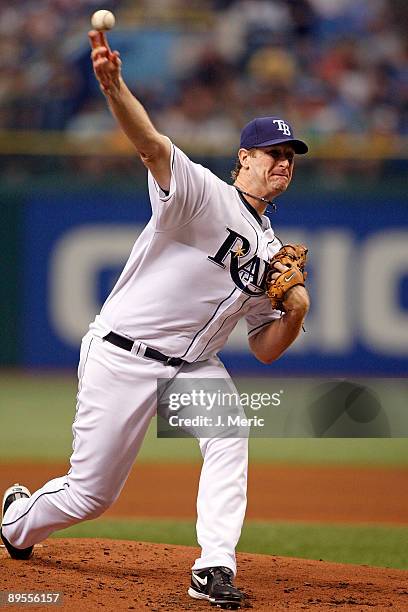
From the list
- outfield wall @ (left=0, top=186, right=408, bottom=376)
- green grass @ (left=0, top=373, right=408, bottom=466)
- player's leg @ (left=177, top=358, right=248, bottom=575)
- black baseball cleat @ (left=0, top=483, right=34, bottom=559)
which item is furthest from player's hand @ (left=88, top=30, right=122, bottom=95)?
outfield wall @ (left=0, top=186, right=408, bottom=376)

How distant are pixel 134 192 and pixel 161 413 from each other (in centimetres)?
711

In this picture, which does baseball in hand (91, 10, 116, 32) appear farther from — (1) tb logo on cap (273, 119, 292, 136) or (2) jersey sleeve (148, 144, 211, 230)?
(1) tb logo on cap (273, 119, 292, 136)

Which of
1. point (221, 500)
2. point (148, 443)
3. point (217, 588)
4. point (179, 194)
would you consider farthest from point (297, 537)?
point (148, 443)

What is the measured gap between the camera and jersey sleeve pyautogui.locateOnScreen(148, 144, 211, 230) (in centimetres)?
389

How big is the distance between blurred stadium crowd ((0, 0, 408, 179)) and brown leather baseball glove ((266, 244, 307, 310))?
273 inches

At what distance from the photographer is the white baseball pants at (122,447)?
4078 mm

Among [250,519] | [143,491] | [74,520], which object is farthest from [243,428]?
[143,491]

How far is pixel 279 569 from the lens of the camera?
4719mm

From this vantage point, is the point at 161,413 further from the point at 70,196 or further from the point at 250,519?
the point at 70,196

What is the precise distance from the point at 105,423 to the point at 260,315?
86cm

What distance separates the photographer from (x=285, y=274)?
4.16m

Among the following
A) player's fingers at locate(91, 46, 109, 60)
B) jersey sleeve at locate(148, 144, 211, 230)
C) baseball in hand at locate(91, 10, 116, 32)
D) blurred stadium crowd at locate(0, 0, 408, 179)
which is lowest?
jersey sleeve at locate(148, 144, 211, 230)

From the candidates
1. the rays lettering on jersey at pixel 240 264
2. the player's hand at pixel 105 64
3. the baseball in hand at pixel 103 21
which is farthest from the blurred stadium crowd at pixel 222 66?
the baseball in hand at pixel 103 21

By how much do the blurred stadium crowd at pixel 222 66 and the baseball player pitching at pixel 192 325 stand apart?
6.96 meters
